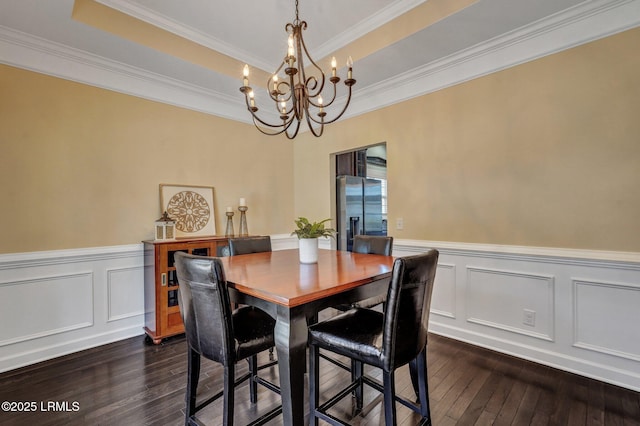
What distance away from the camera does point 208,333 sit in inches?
52.6

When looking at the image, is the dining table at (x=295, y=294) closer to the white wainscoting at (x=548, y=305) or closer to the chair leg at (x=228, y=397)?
the chair leg at (x=228, y=397)

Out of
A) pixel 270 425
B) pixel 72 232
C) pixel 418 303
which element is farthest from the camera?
pixel 72 232

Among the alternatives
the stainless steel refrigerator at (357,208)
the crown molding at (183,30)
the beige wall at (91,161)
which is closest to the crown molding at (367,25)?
the crown molding at (183,30)

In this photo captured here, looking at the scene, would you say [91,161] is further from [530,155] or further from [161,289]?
[530,155]

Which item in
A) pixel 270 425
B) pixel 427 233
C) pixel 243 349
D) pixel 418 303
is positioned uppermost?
pixel 427 233

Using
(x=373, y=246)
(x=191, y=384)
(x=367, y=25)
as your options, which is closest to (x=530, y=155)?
(x=373, y=246)

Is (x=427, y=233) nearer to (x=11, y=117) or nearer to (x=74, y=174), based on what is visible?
(x=74, y=174)

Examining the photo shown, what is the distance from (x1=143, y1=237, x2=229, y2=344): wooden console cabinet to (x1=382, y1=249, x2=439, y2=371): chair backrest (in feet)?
6.81

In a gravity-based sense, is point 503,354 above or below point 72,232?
below

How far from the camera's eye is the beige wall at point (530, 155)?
1976mm

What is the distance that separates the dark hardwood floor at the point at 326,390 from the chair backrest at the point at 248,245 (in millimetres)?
940

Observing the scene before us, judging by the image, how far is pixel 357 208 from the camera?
423cm

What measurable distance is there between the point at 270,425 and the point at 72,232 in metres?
2.40

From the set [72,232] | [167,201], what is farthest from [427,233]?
[72,232]
